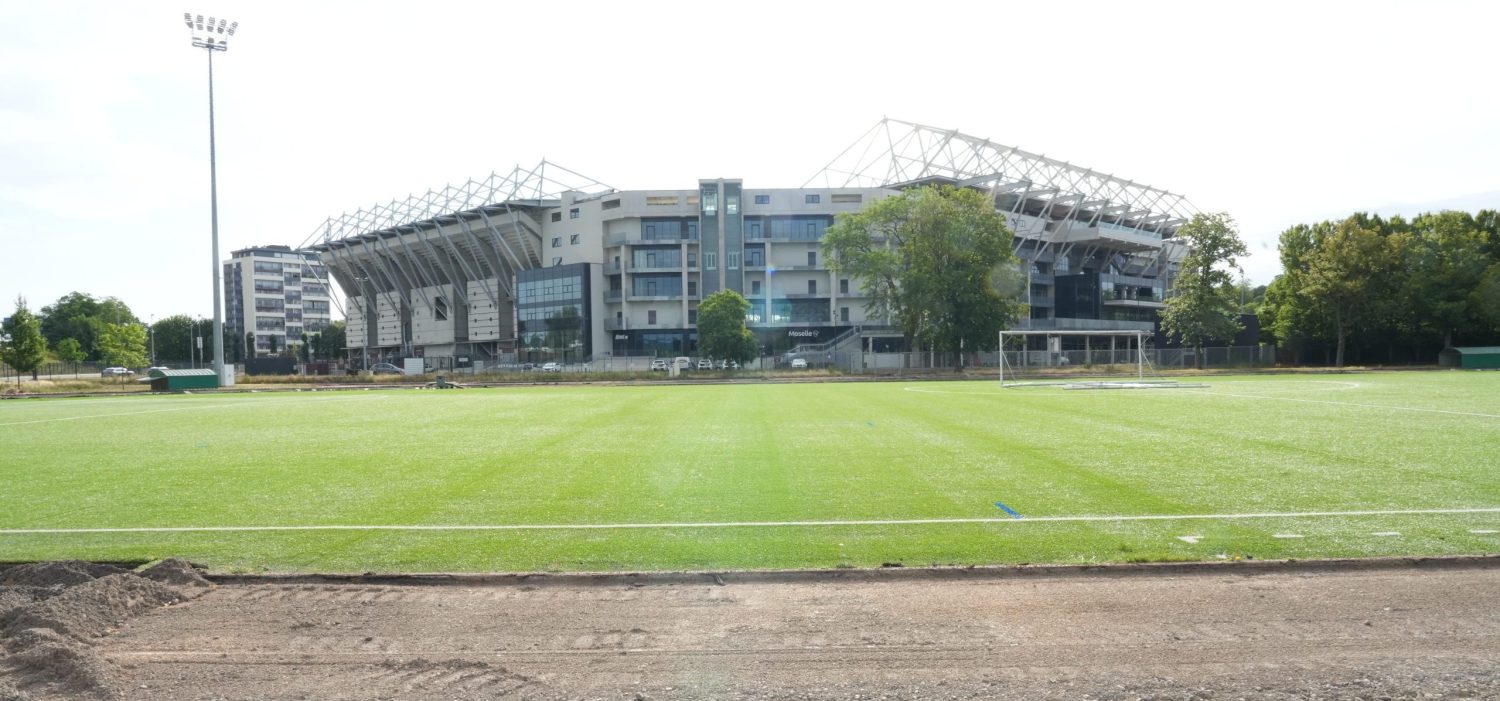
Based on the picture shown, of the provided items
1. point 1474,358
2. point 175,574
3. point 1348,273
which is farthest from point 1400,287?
point 175,574

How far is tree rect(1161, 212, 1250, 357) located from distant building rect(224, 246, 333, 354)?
14568 centimetres

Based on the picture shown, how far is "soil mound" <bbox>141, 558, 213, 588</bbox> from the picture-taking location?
21.4ft

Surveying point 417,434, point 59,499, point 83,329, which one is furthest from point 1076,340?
point 83,329

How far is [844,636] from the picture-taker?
5312 mm

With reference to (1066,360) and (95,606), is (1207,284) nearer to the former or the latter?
(1066,360)

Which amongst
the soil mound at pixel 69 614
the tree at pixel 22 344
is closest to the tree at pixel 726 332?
the tree at pixel 22 344

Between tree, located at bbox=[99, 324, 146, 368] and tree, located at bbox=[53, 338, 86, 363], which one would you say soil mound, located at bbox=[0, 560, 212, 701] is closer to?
tree, located at bbox=[99, 324, 146, 368]

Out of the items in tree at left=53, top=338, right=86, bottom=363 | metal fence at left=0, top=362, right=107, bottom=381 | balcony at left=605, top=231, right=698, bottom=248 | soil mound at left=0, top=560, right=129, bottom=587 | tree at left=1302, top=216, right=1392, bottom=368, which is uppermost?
balcony at left=605, top=231, right=698, bottom=248

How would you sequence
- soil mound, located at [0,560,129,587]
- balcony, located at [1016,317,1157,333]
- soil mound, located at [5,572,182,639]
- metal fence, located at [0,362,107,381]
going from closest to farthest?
soil mound, located at [5,572,182,639] → soil mound, located at [0,560,129,587] → metal fence, located at [0,362,107,381] → balcony, located at [1016,317,1157,333]

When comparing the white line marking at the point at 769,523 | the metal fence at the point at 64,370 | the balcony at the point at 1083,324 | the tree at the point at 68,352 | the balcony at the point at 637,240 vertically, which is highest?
the balcony at the point at 637,240

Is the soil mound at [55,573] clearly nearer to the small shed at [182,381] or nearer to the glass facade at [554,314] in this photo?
the small shed at [182,381]

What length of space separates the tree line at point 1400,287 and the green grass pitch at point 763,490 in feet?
181

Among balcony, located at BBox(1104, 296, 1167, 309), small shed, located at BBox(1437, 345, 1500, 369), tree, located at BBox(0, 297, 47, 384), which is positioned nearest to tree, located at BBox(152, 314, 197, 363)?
tree, located at BBox(0, 297, 47, 384)

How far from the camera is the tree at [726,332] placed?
71.3 meters
